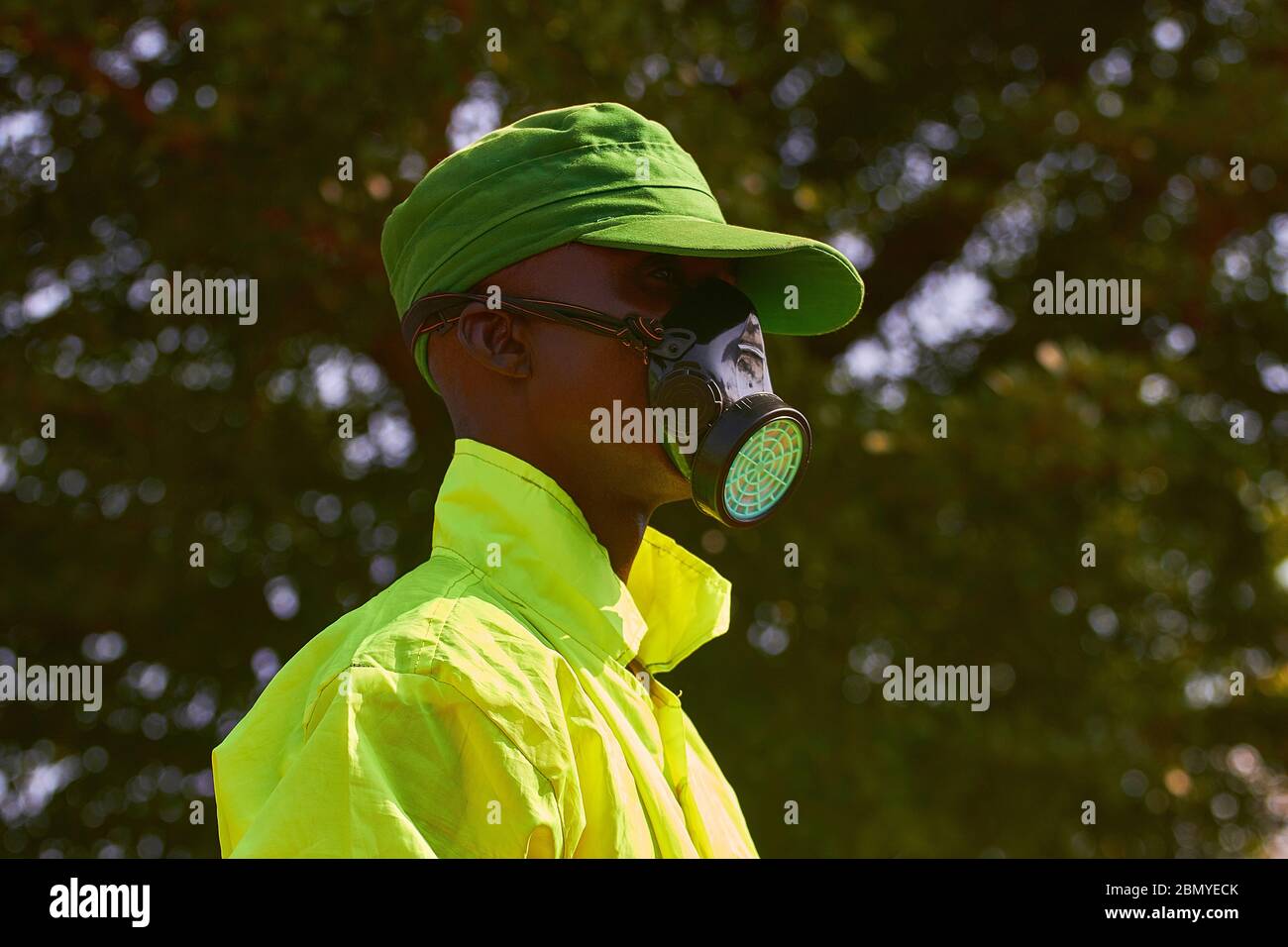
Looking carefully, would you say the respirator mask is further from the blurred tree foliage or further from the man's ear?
the blurred tree foliage

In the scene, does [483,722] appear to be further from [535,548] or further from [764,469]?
[764,469]

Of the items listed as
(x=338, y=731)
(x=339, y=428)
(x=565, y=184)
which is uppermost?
(x=339, y=428)

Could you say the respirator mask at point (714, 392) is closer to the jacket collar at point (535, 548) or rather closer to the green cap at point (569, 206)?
the green cap at point (569, 206)

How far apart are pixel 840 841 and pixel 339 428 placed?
2.48 meters

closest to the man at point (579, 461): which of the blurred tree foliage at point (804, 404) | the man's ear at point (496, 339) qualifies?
the man's ear at point (496, 339)

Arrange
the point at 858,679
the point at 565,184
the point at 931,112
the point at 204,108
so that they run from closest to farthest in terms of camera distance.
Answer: the point at 565,184, the point at 204,108, the point at 858,679, the point at 931,112

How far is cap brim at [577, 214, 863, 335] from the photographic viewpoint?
221 cm

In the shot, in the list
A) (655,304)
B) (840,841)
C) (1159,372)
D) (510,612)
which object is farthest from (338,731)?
(1159,372)

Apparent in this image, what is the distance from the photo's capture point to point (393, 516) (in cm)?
596

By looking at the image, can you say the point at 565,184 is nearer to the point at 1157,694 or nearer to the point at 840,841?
the point at 840,841

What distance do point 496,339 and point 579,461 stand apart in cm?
23

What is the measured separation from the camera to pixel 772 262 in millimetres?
2465

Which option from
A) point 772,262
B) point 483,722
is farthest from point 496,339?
point 483,722

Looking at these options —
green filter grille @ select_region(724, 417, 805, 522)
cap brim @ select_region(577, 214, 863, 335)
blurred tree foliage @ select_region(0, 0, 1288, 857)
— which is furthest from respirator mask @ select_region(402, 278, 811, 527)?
blurred tree foliage @ select_region(0, 0, 1288, 857)
